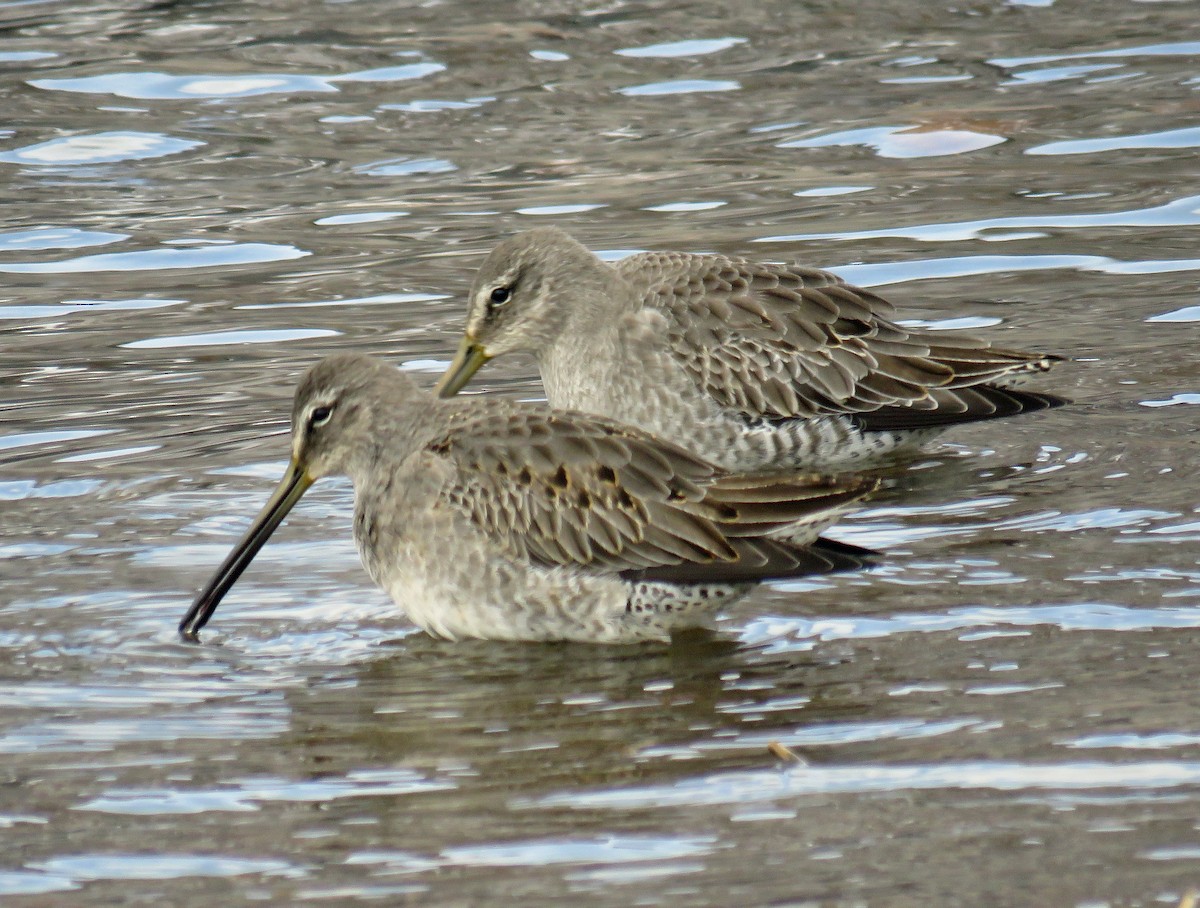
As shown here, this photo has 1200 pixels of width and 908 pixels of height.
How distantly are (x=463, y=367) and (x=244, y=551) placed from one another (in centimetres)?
197

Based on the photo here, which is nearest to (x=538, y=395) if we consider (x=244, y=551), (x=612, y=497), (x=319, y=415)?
(x=319, y=415)

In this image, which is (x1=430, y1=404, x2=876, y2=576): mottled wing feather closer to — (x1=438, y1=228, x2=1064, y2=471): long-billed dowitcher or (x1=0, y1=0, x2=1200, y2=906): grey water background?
(x1=0, y1=0, x2=1200, y2=906): grey water background

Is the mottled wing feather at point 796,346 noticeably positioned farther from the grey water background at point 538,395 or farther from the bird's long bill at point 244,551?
the bird's long bill at point 244,551

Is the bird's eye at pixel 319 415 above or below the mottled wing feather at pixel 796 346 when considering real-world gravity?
above

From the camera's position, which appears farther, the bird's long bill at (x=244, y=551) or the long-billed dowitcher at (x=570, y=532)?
the bird's long bill at (x=244, y=551)

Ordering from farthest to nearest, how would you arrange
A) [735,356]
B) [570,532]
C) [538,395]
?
[538,395], [735,356], [570,532]

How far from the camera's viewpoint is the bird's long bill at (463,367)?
7984 mm

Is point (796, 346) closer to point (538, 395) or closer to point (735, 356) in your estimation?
point (735, 356)

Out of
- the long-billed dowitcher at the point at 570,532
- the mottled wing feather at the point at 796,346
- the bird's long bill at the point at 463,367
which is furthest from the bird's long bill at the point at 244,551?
the mottled wing feather at the point at 796,346

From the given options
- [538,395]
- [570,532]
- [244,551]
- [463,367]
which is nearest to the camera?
[570,532]

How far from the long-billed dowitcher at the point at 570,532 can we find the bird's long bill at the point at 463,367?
1.75 metres

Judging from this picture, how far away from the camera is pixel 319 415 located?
6.48 metres

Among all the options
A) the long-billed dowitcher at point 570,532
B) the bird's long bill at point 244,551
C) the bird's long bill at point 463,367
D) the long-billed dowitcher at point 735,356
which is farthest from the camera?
the bird's long bill at point 463,367

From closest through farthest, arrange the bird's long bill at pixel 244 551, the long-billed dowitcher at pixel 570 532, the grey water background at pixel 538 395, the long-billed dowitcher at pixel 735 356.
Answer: the grey water background at pixel 538 395
the long-billed dowitcher at pixel 570 532
the bird's long bill at pixel 244 551
the long-billed dowitcher at pixel 735 356
